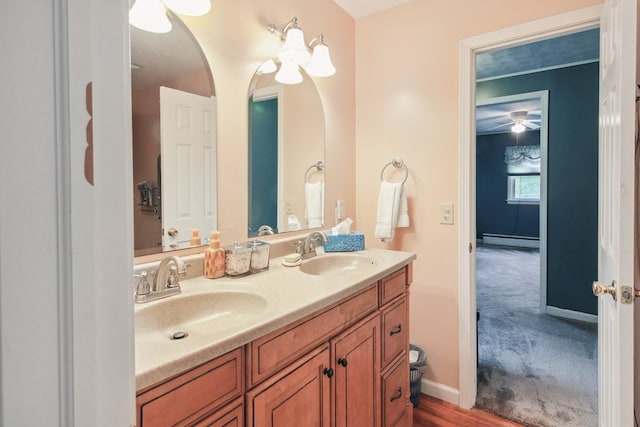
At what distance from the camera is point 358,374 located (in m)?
1.29

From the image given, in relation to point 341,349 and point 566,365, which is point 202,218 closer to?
point 341,349

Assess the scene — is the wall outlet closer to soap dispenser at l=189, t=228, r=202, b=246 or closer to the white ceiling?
the white ceiling

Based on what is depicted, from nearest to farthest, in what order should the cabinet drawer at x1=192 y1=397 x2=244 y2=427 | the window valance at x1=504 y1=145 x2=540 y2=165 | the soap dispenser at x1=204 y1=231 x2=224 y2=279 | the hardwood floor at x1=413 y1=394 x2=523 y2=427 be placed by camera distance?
the cabinet drawer at x1=192 y1=397 x2=244 y2=427 → the soap dispenser at x1=204 y1=231 x2=224 y2=279 → the hardwood floor at x1=413 y1=394 x2=523 y2=427 → the window valance at x1=504 y1=145 x2=540 y2=165

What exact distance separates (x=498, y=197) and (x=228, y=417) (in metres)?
7.97

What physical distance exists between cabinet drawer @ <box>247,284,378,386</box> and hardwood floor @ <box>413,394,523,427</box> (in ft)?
3.21

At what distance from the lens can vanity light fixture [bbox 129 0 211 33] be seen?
1.15 m

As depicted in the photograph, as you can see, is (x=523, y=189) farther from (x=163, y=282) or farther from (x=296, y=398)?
(x=163, y=282)

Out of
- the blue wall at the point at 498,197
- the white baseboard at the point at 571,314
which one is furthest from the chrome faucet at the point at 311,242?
the blue wall at the point at 498,197

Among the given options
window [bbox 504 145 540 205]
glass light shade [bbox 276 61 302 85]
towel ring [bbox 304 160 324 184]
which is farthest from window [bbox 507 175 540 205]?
glass light shade [bbox 276 61 302 85]

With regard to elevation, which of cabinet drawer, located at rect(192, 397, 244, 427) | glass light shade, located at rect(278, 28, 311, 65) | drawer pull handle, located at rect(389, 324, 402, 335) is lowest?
drawer pull handle, located at rect(389, 324, 402, 335)

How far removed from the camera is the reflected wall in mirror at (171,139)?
3.83ft

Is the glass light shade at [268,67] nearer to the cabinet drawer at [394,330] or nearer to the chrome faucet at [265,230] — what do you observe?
the chrome faucet at [265,230]

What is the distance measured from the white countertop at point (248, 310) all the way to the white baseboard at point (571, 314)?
8.23ft

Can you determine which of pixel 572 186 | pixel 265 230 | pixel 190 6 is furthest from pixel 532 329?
pixel 190 6
